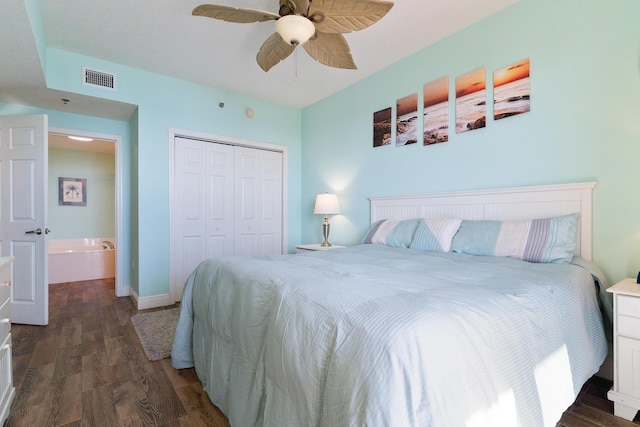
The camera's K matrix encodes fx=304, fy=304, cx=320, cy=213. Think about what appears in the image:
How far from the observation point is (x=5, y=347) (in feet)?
4.99

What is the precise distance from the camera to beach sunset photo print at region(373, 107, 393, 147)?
3.31m

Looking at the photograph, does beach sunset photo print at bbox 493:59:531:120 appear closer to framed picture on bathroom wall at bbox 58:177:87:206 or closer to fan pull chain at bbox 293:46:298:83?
fan pull chain at bbox 293:46:298:83

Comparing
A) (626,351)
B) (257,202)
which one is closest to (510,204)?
(626,351)

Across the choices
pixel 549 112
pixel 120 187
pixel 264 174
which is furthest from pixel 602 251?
pixel 120 187

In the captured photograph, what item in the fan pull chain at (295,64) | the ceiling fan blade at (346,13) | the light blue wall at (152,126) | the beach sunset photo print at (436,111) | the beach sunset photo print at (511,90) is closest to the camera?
the ceiling fan blade at (346,13)

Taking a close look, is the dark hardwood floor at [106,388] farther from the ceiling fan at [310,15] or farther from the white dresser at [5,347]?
the ceiling fan at [310,15]

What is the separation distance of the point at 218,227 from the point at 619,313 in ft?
12.4

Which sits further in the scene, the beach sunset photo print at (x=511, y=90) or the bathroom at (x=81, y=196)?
the bathroom at (x=81, y=196)

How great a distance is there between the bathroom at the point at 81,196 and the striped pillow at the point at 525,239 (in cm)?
550

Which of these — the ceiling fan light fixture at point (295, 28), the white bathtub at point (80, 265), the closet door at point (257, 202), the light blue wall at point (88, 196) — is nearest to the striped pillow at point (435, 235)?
the ceiling fan light fixture at point (295, 28)

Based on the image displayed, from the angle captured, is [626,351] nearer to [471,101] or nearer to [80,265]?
[471,101]

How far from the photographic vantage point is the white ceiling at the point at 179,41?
2316 mm

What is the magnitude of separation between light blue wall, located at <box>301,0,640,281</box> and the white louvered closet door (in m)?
1.87

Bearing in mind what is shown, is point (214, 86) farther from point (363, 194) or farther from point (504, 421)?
point (504, 421)
